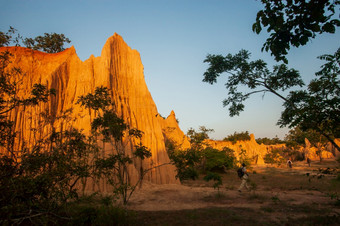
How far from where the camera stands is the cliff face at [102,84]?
15.9m

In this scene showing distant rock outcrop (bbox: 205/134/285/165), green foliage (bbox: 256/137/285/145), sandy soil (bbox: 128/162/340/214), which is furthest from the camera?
green foliage (bbox: 256/137/285/145)

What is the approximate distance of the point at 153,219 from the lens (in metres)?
7.99

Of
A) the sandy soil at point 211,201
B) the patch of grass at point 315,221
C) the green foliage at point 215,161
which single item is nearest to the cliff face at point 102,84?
the sandy soil at point 211,201

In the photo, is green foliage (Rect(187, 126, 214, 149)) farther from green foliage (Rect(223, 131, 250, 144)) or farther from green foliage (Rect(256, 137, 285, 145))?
green foliage (Rect(256, 137, 285, 145))

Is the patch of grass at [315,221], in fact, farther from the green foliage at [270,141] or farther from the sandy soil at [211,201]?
the green foliage at [270,141]

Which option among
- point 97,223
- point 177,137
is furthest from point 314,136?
point 97,223

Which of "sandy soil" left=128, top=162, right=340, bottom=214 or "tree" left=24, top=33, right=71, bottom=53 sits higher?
"tree" left=24, top=33, right=71, bottom=53

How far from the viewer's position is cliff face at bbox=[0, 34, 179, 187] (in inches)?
626

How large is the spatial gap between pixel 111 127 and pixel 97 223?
415cm

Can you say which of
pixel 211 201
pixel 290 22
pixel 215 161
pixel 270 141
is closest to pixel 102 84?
pixel 211 201

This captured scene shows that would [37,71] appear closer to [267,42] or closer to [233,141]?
[267,42]

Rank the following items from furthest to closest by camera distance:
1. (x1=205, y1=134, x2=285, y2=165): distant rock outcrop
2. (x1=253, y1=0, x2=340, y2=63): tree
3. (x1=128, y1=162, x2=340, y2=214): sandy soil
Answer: (x1=205, y1=134, x2=285, y2=165): distant rock outcrop
(x1=128, y1=162, x2=340, y2=214): sandy soil
(x1=253, y1=0, x2=340, y2=63): tree

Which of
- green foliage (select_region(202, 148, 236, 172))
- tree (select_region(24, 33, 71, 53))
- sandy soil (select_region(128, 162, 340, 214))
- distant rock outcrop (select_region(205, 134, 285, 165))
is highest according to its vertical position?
tree (select_region(24, 33, 71, 53))

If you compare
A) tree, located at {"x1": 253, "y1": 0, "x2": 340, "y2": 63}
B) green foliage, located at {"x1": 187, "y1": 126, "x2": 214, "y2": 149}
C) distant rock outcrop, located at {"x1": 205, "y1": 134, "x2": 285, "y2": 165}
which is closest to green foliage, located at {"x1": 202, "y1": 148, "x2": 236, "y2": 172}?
green foliage, located at {"x1": 187, "y1": 126, "x2": 214, "y2": 149}
